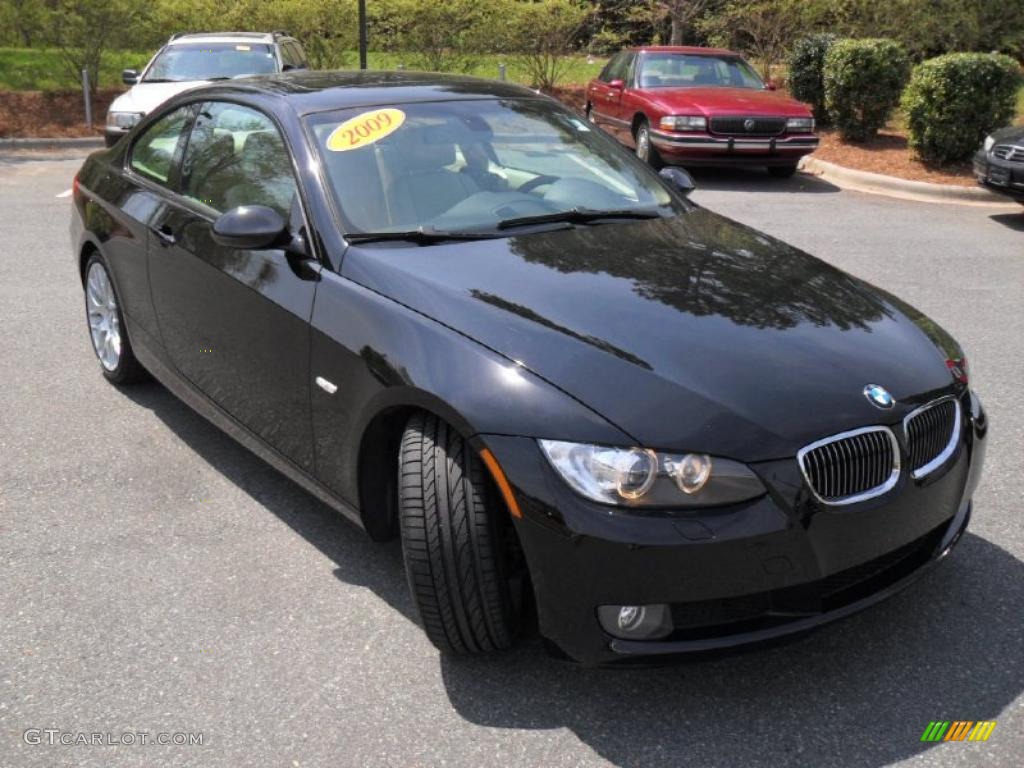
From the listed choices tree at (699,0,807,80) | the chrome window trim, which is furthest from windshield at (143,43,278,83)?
the chrome window trim

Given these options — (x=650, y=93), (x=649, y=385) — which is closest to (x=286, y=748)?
(x=649, y=385)

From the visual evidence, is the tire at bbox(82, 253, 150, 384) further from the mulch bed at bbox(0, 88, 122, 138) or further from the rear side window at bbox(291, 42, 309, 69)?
the mulch bed at bbox(0, 88, 122, 138)

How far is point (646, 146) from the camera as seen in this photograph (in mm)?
12359

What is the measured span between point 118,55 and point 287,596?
16.6 metres

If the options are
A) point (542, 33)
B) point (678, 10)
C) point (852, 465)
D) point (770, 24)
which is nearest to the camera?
point (852, 465)

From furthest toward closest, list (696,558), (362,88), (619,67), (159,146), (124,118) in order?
(619,67) → (124,118) → (159,146) → (362,88) → (696,558)

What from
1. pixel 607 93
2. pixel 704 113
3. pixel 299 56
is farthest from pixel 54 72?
pixel 704 113

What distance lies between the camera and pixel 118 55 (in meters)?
17.5

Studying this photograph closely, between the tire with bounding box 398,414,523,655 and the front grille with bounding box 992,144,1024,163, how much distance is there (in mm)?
8432

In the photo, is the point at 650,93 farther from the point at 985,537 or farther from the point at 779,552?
the point at 779,552

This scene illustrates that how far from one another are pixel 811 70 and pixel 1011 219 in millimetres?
5339

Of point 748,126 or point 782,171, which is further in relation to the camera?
point 782,171

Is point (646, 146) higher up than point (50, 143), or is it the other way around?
point (646, 146)

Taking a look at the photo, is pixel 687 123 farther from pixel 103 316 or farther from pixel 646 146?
pixel 103 316
